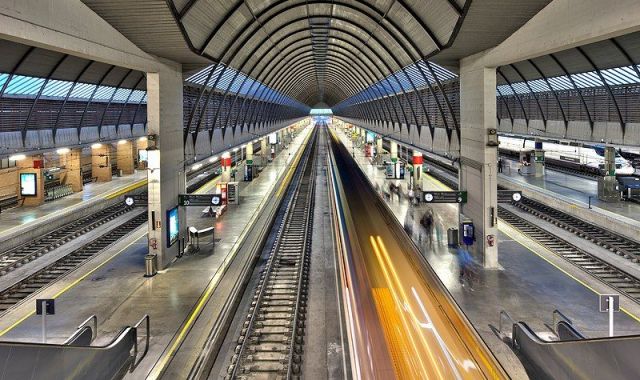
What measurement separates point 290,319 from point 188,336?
306 cm

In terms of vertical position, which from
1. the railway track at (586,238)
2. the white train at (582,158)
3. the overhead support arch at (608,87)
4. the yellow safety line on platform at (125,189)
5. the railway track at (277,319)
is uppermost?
the overhead support arch at (608,87)

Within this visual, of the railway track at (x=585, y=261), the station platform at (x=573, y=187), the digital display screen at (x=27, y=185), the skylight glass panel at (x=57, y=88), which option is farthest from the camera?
the digital display screen at (x=27, y=185)

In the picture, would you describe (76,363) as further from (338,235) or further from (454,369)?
(338,235)

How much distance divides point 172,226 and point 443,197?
12523 mm

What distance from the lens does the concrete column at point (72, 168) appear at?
3491 cm

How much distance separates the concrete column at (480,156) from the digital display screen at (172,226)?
13.5 meters

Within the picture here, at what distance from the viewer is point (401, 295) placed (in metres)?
15.5

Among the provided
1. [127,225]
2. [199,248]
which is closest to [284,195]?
[127,225]

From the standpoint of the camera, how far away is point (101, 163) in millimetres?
40906

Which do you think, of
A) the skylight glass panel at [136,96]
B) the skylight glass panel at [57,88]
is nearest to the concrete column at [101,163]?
the skylight glass panel at [136,96]

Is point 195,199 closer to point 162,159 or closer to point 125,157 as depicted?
point 162,159

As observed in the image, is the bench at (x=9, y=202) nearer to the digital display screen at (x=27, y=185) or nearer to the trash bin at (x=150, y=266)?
the digital display screen at (x=27, y=185)

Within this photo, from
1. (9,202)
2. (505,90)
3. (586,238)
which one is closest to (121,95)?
(9,202)

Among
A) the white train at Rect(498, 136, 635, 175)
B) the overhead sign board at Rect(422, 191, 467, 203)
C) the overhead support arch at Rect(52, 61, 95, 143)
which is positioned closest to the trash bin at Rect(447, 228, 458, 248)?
the overhead sign board at Rect(422, 191, 467, 203)
